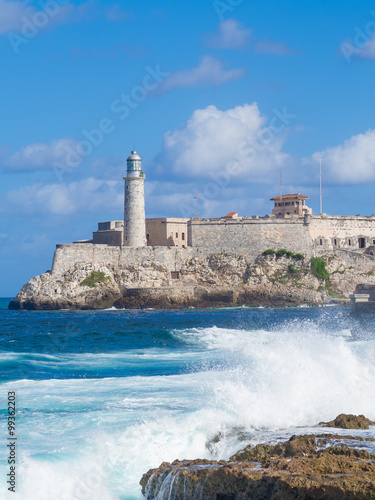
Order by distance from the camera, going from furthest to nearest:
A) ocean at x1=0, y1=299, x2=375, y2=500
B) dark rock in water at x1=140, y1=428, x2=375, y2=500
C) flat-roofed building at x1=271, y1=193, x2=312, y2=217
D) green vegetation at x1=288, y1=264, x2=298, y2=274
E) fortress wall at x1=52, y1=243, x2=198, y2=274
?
flat-roofed building at x1=271, y1=193, x2=312, y2=217 → green vegetation at x1=288, y1=264, x2=298, y2=274 → fortress wall at x1=52, y1=243, x2=198, y2=274 → ocean at x1=0, y1=299, x2=375, y2=500 → dark rock in water at x1=140, y1=428, x2=375, y2=500

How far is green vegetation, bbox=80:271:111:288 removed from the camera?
4272 centimetres

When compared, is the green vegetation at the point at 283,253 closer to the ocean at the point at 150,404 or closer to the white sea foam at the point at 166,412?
the ocean at the point at 150,404

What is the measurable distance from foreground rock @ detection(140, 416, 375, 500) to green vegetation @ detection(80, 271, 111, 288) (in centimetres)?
3511

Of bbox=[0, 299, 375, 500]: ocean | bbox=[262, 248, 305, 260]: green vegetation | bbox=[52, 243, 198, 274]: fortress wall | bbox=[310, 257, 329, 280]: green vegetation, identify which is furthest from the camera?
bbox=[262, 248, 305, 260]: green vegetation

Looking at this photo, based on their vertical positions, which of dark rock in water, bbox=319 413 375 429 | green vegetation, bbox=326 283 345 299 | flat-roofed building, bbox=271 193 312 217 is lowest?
dark rock in water, bbox=319 413 375 429

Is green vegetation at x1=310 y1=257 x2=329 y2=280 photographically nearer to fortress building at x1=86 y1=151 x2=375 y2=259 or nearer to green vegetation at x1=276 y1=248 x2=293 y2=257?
fortress building at x1=86 y1=151 x2=375 y2=259

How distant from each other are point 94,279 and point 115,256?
2.10 m

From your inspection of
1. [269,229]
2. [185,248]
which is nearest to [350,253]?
[269,229]

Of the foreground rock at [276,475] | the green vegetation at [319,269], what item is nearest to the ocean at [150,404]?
the foreground rock at [276,475]

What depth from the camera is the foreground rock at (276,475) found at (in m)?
6.53

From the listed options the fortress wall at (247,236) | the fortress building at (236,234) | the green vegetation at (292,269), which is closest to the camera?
the green vegetation at (292,269)

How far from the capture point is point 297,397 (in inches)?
441

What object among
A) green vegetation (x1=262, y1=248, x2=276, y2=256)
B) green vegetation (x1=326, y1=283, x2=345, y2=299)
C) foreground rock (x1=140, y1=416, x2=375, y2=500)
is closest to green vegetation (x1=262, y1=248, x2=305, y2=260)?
green vegetation (x1=262, y1=248, x2=276, y2=256)

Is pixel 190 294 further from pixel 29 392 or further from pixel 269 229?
pixel 29 392
